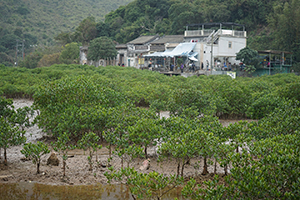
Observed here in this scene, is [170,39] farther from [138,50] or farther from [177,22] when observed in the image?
[177,22]

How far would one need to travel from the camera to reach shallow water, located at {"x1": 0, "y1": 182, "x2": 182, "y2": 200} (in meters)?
8.92

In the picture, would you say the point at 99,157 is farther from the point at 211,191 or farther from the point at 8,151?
the point at 211,191

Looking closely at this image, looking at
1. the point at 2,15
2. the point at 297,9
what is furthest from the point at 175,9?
the point at 2,15

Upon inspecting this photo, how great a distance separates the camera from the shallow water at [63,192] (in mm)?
8922

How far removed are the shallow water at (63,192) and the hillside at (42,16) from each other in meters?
76.9

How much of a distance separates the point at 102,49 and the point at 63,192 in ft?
140

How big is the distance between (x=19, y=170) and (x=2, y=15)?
89.9 metres

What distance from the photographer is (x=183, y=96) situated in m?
16.0

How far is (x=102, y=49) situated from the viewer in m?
50.3

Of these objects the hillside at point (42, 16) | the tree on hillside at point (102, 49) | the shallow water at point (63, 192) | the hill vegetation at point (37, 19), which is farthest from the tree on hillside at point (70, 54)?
the shallow water at point (63, 192)

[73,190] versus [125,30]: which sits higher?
[125,30]

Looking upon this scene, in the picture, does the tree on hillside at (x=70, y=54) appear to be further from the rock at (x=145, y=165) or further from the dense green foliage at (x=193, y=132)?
the rock at (x=145, y=165)

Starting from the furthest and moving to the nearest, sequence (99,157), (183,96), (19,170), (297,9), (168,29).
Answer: (168,29) < (297,9) < (183,96) < (99,157) < (19,170)

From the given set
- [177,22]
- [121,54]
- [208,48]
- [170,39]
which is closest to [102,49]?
[121,54]
